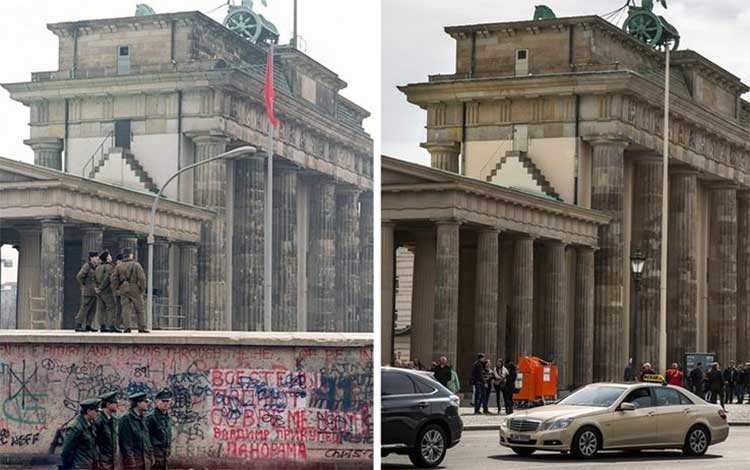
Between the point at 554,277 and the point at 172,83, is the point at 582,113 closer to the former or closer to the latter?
the point at 554,277

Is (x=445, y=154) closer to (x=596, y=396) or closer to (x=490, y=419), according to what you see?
(x=490, y=419)

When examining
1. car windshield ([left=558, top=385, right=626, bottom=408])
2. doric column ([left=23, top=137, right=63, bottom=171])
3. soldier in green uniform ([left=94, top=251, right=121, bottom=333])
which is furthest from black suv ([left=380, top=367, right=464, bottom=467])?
doric column ([left=23, top=137, right=63, bottom=171])

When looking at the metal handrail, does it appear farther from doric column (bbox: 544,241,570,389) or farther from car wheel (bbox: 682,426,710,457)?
car wheel (bbox: 682,426,710,457)

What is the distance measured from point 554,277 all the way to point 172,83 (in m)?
15.7

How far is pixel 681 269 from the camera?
74688mm

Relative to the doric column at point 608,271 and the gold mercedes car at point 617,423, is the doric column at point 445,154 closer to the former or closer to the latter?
the doric column at point 608,271

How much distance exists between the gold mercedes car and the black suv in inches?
103

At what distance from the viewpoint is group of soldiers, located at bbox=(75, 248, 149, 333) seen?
3020cm

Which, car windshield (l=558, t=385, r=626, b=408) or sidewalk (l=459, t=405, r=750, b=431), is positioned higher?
car windshield (l=558, t=385, r=626, b=408)

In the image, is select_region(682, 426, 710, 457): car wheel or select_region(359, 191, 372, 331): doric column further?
select_region(359, 191, 372, 331): doric column

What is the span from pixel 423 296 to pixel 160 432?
28.5 metres

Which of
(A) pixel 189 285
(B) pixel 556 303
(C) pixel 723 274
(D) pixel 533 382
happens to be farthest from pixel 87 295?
(C) pixel 723 274

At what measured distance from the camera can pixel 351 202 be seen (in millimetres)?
71562

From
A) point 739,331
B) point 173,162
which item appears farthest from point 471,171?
point 739,331
